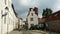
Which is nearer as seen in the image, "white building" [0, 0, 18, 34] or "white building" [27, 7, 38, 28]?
"white building" [0, 0, 18, 34]

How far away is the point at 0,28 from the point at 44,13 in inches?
1908

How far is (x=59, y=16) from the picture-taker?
1396 inches

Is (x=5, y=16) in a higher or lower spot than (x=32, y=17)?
lower

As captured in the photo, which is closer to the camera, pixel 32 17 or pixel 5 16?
pixel 5 16

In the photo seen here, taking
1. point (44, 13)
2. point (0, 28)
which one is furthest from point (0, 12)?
point (44, 13)

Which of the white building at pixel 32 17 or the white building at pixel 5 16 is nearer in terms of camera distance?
the white building at pixel 5 16

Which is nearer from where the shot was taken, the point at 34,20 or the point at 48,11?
the point at 34,20

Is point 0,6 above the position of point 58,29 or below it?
above

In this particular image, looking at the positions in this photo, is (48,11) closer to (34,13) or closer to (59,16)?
(34,13)

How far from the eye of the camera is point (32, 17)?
58.8m

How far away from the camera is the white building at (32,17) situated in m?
58.2

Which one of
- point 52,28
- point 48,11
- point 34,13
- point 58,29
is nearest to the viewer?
point 58,29

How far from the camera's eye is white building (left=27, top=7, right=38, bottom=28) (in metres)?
58.2

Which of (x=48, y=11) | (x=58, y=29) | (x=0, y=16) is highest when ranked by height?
(x=48, y=11)
